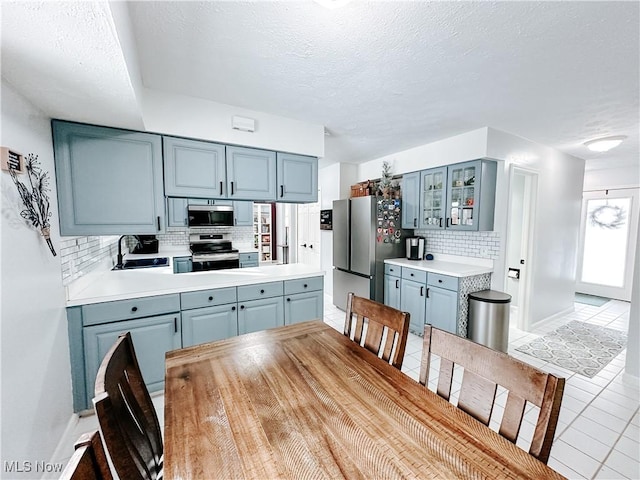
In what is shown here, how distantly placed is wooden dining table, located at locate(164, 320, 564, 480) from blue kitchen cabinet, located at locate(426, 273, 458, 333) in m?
2.11

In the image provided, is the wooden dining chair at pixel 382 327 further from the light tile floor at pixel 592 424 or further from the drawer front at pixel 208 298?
the light tile floor at pixel 592 424

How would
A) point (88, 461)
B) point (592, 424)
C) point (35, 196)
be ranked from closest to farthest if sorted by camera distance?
1. point (88, 461)
2. point (35, 196)
3. point (592, 424)

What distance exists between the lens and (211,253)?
4.48m

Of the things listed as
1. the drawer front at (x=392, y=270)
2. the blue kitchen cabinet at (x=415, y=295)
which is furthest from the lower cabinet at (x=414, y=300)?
the drawer front at (x=392, y=270)

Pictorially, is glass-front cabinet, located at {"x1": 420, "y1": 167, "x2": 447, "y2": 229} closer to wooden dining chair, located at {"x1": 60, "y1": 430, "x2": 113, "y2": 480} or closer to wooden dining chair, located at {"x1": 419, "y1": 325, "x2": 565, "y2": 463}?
wooden dining chair, located at {"x1": 419, "y1": 325, "x2": 565, "y2": 463}

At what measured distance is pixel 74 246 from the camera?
213cm

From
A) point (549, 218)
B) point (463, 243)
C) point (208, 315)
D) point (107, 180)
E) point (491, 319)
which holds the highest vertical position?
point (107, 180)

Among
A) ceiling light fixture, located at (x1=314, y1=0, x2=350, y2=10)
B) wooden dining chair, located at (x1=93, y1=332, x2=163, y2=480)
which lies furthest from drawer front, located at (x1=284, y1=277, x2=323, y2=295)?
ceiling light fixture, located at (x1=314, y1=0, x2=350, y2=10)

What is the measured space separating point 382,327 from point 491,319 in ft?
6.92

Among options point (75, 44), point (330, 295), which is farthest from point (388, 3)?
point (330, 295)

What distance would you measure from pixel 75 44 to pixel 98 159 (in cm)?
121

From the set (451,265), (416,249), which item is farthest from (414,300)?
(416,249)

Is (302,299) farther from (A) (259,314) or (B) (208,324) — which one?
(B) (208,324)

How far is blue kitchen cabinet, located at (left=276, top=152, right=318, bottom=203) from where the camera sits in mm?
2785
